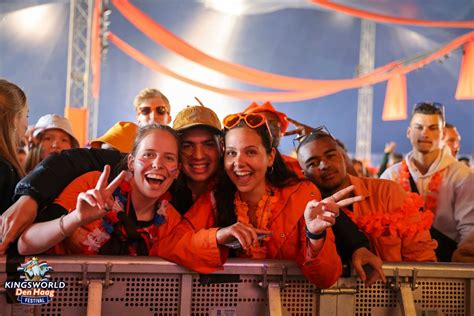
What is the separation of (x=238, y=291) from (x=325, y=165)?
1.02 metres

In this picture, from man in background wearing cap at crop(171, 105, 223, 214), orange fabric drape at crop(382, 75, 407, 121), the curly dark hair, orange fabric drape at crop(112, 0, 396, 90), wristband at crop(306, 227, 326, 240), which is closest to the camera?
wristband at crop(306, 227, 326, 240)

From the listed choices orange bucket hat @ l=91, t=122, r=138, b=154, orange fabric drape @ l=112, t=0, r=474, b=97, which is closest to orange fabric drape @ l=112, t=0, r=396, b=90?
orange fabric drape @ l=112, t=0, r=474, b=97

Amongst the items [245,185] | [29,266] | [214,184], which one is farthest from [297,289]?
[29,266]

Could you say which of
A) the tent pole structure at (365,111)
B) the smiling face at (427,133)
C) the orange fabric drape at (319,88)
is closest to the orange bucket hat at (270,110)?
the smiling face at (427,133)

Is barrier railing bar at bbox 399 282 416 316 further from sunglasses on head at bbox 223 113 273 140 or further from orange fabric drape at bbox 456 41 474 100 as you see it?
orange fabric drape at bbox 456 41 474 100

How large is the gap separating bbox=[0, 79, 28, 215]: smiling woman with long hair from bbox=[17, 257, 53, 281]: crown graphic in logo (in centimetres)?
69

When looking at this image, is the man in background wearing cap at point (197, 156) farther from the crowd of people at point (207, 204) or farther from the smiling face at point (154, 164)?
the smiling face at point (154, 164)

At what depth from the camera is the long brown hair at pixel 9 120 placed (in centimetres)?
245

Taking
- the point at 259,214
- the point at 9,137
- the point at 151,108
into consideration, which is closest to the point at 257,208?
the point at 259,214

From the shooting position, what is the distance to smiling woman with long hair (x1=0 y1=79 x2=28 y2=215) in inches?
94.3

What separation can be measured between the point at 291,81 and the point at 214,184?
902cm

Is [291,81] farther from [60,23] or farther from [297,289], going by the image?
[297,289]

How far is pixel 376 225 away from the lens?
8.05 feet

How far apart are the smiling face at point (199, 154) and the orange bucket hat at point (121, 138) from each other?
1.18m
